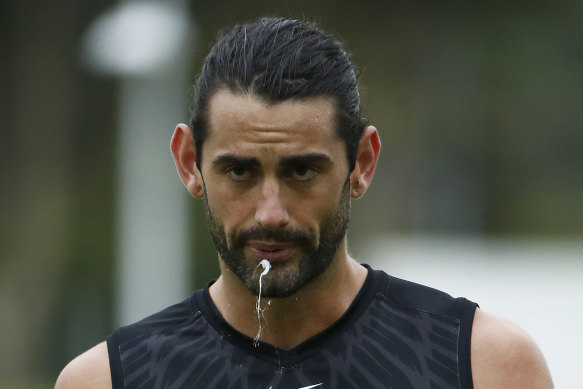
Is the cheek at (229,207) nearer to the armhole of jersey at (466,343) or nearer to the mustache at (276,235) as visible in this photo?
the mustache at (276,235)

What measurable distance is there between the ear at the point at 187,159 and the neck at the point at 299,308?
10.0 inches

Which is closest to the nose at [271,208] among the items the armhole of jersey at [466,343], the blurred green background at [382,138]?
the armhole of jersey at [466,343]

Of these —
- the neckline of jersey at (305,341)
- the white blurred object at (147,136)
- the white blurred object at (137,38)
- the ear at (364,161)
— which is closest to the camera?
the neckline of jersey at (305,341)

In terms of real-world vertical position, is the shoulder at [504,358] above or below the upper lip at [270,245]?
below

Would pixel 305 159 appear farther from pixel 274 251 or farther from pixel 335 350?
pixel 335 350

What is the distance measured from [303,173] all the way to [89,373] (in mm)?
840

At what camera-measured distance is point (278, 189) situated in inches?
126

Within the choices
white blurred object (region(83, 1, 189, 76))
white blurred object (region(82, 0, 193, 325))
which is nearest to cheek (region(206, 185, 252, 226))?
white blurred object (region(82, 0, 193, 325))

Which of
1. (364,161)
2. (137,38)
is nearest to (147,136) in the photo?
(137,38)

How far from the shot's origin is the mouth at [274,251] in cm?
320

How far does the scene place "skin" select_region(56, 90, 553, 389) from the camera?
3211 millimetres

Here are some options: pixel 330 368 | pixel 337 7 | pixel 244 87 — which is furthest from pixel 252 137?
pixel 337 7

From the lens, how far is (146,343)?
348 centimetres

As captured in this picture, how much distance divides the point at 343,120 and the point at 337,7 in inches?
332
